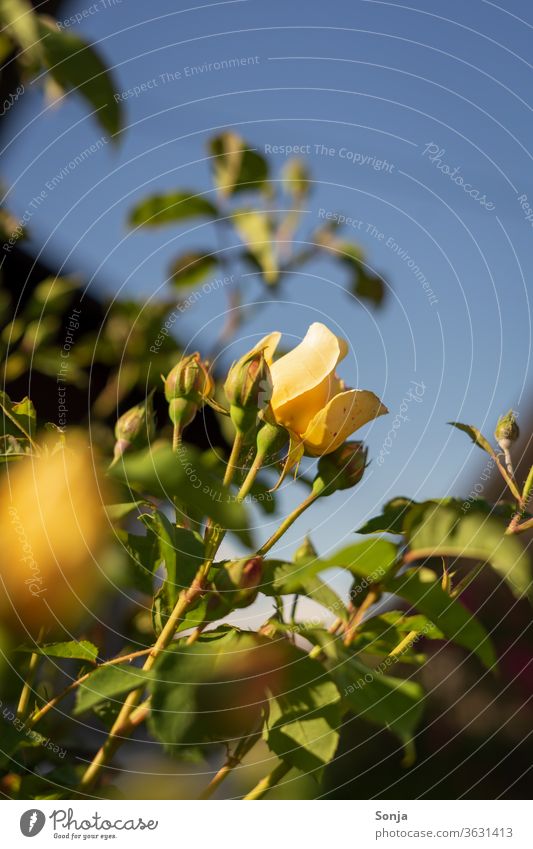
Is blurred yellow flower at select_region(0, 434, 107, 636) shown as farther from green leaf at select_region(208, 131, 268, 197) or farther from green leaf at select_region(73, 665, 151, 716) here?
green leaf at select_region(208, 131, 268, 197)

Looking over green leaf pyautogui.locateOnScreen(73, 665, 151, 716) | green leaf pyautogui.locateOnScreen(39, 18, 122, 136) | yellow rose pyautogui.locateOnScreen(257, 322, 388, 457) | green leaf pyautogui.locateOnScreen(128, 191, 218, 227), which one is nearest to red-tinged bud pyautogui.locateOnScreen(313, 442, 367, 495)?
yellow rose pyautogui.locateOnScreen(257, 322, 388, 457)

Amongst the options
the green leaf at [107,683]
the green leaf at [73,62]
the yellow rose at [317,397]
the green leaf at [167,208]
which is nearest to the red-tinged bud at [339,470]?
the yellow rose at [317,397]

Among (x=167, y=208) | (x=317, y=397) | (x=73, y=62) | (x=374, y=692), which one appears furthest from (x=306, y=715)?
(x=167, y=208)

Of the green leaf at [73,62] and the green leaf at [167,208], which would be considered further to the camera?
the green leaf at [167,208]

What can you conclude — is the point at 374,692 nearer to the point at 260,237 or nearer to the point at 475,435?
the point at 475,435

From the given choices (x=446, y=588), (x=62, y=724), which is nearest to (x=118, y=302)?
(x=62, y=724)

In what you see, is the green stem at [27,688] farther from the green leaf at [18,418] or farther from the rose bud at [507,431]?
the rose bud at [507,431]
